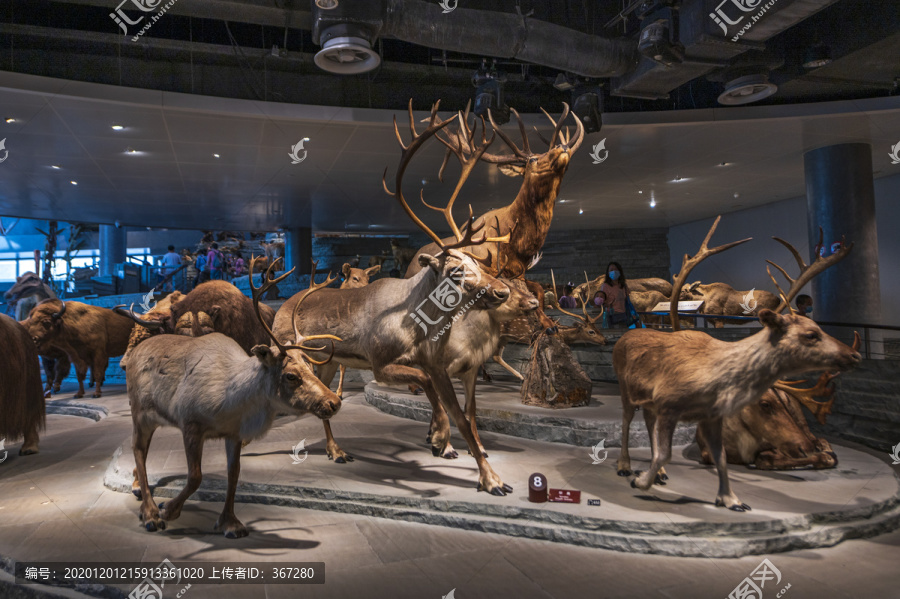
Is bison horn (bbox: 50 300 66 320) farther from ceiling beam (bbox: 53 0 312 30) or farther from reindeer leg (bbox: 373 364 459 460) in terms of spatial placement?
reindeer leg (bbox: 373 364 459 460)

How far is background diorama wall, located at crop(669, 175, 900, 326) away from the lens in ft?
39.7

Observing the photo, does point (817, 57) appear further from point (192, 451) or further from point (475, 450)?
point (192, 451)

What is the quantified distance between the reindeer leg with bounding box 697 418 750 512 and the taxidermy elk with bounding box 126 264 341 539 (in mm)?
2302

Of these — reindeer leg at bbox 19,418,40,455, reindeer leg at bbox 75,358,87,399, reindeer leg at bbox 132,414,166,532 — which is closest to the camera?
reindeer leg at bbox 132,414,166,532

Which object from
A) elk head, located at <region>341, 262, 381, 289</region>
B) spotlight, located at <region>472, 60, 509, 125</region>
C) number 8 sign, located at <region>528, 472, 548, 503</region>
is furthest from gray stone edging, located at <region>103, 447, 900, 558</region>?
spotlight, located at <region>472, 60, 509, 125</region>

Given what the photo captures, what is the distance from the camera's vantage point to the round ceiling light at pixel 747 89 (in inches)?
277

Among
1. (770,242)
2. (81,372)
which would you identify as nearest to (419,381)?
(81,372)

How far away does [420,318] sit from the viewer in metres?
4.32

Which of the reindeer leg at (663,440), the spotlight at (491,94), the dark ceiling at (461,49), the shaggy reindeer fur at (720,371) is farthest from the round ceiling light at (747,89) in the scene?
the reindeer leg at (663,440)

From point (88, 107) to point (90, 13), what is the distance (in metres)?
1.52

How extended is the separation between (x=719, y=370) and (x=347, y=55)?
483 cm

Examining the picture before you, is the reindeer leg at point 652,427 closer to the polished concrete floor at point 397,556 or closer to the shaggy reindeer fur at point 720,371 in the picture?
the shaggy reindeer fur at point 720,371

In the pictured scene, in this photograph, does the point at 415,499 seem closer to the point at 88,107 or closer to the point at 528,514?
→ the point at 528,514

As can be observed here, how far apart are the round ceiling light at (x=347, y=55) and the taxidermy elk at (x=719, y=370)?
165 inches
